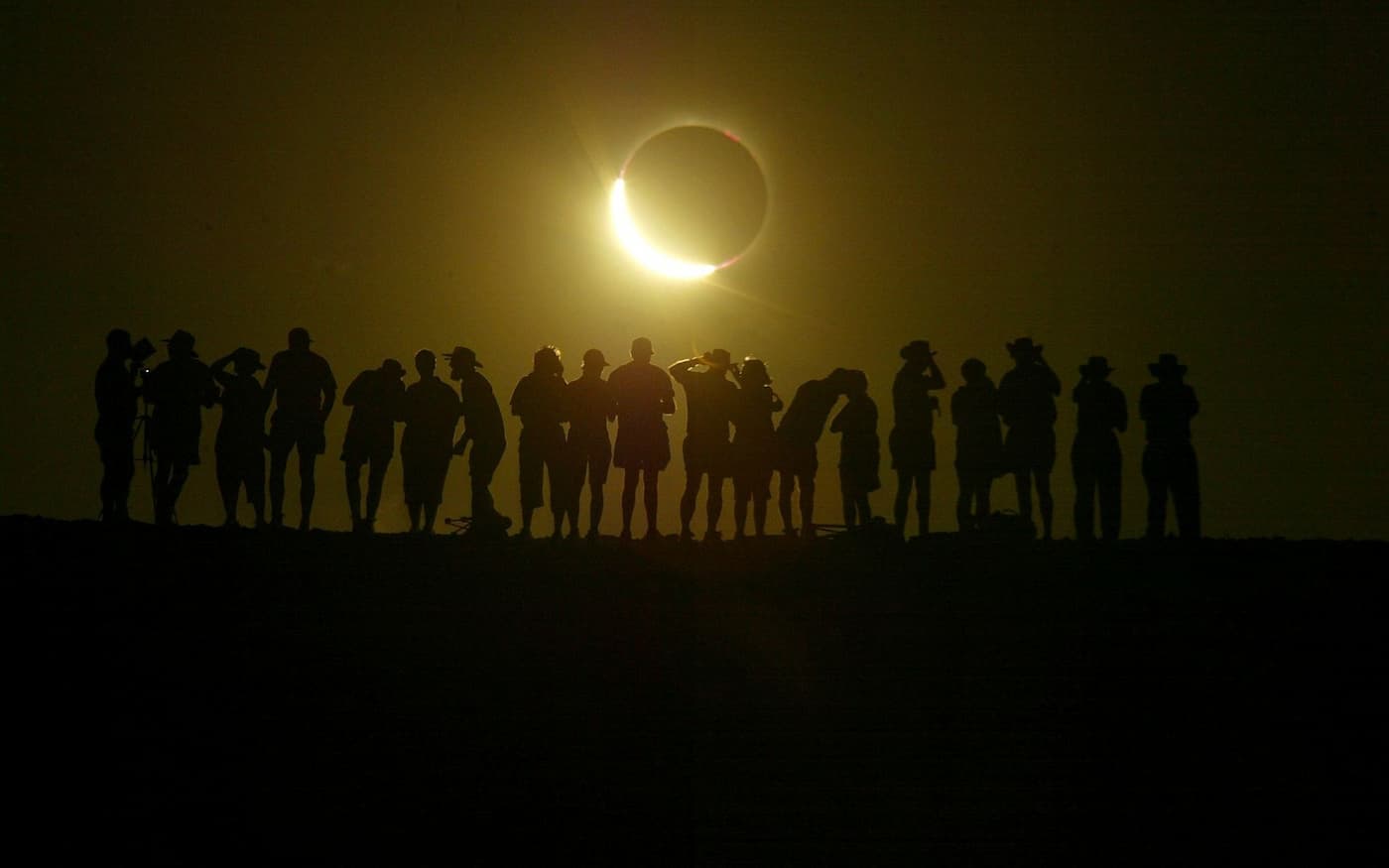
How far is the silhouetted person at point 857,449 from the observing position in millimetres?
17750

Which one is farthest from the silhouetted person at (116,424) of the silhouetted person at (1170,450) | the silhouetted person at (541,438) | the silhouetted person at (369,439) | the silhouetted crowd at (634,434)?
the silhouetted person at (1170,450)

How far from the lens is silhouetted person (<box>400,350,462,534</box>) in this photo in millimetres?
17125

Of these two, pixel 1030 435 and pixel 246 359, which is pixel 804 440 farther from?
pixel 246 359

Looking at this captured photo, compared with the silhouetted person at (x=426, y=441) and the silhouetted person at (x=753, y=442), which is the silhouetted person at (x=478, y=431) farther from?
the silhouetted person at (x=753, y=442)

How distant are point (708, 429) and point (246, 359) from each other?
5.77 m

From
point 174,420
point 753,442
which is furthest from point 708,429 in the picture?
point 174,420

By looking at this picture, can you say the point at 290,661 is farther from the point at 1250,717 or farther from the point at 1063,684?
the point at 1250,717

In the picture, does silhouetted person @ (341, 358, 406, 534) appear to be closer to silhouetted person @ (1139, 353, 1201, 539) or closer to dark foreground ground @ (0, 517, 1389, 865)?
dark foreground ground @ (0, 517, 1389, 865)

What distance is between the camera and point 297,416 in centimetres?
1700

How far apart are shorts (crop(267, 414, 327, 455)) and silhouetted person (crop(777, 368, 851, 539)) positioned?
5.59 meters

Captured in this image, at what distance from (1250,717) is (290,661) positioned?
784 centimetres

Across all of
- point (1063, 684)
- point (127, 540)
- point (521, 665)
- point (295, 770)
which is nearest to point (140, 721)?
point (295, 770)

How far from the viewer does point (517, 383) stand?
657 inches

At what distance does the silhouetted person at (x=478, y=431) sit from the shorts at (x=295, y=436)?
1665 millimetres
